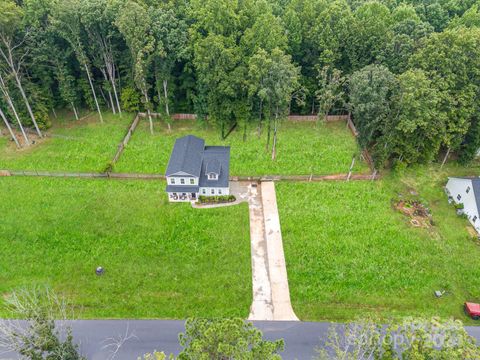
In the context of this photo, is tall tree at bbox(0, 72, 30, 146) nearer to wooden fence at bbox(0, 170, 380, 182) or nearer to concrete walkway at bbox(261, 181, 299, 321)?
wooden fence at bbox(0, 170, 380, 182)

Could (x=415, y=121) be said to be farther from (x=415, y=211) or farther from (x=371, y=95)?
(x=415, y=211)

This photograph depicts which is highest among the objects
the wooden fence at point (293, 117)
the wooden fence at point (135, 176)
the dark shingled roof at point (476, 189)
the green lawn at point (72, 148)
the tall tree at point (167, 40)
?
the tall tree at point (167, 40)

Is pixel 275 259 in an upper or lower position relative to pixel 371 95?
lower

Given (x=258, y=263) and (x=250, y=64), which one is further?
(x=250, y=64)

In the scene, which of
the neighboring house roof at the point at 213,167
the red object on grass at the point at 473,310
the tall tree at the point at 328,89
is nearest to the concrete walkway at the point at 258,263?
the neighboring house roof at the point at 213,167

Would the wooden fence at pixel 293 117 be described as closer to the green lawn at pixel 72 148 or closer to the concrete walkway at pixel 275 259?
the green lawn at pixel 72 148

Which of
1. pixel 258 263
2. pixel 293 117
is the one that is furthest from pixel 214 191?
→ pixel 293 117

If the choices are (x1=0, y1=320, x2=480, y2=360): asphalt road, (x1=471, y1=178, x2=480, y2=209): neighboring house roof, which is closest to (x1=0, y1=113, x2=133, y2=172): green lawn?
(x1=0, y1=320, x2=480, y2=360): asphalt road
